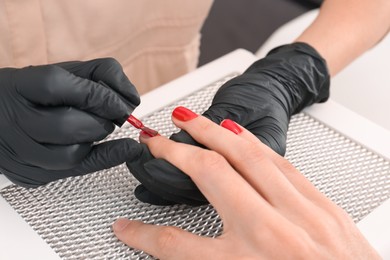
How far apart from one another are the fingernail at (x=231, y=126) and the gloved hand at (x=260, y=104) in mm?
46

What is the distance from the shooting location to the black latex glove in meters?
0.62

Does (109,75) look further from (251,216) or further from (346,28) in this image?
(346,28)

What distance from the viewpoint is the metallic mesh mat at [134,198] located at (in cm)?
64

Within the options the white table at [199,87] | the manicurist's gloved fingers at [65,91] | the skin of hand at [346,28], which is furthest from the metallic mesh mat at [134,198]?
the skin of hand at [346,28]

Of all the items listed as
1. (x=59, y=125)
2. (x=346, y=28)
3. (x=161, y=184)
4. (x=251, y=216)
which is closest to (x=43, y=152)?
(x=59, y=125)

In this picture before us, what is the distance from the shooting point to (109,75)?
0.68m

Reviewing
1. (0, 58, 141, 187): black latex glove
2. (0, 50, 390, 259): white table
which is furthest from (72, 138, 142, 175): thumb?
(0, 50, 390, 259): white table

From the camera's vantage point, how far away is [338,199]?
2.32 feet

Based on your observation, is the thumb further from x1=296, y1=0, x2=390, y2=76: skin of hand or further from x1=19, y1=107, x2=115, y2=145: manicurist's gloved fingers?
x1=296, y1=0, x2=390, y2=76: skin of hand

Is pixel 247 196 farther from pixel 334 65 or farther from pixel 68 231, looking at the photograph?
pixel 334 65

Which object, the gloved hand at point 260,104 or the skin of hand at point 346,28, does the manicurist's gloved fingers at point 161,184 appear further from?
the skin of hand at point 346,28

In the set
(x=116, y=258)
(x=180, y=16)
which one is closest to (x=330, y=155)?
(x=116, y=258)

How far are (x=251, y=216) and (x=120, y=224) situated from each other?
157 millimetres

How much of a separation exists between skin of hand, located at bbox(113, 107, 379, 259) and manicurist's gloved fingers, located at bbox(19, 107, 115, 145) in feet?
A: 0.31
